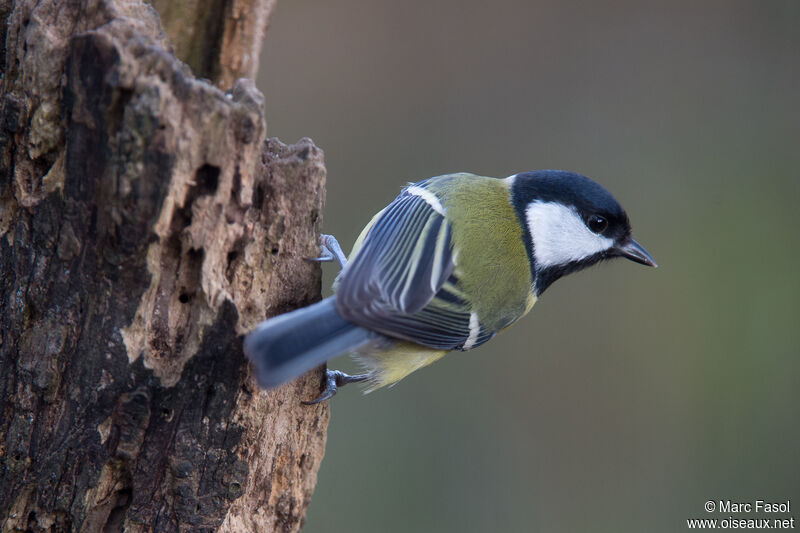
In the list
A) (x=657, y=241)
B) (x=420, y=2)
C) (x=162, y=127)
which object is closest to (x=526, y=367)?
(x=657, y=241)

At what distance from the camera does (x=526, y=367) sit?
3295mm

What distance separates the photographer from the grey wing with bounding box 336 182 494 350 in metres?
1.49

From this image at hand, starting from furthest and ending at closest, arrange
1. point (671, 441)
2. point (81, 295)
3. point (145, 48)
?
point (671, 441)
point (81, 295)
point (145, 48)

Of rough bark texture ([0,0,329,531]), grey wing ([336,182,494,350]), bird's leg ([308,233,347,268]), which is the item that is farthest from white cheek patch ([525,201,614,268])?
rough bark texture ([0,0,329,531])

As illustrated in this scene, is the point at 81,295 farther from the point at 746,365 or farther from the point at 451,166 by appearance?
the point at 746,365

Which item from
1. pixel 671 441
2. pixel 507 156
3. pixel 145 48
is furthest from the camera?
pixel 507 156

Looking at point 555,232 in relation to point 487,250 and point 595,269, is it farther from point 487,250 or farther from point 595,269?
point 595,269

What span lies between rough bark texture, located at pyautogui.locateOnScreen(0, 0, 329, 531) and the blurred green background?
1.77 metres

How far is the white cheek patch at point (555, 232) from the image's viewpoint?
1914 millimetres

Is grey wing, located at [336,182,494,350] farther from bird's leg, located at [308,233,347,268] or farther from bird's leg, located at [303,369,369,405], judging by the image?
bird's leg, located at [303,369,369,405]

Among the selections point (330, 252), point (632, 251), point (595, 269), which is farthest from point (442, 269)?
point (595, 269)

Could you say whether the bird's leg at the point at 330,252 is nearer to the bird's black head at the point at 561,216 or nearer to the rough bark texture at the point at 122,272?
the rough bark texture at the point at 122,272

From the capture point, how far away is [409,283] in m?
1.60

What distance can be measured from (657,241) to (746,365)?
0.69m
